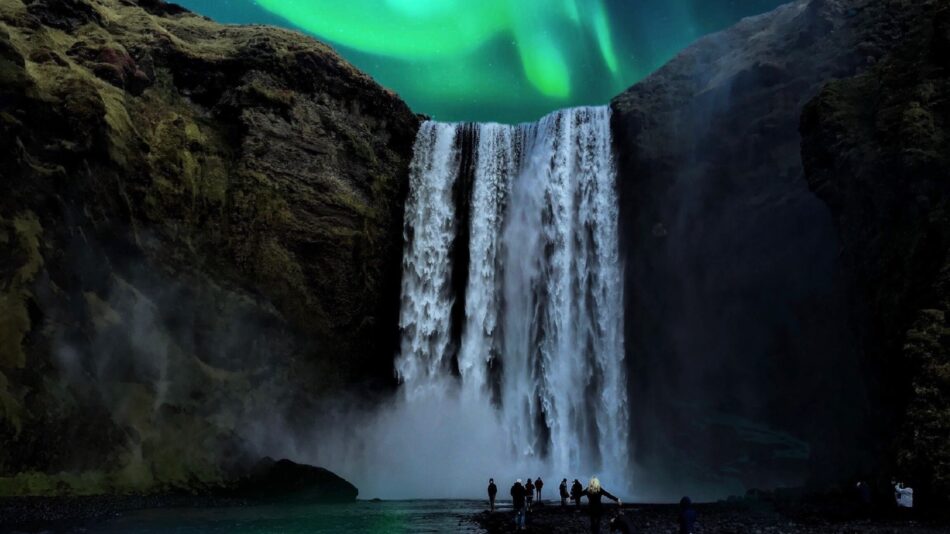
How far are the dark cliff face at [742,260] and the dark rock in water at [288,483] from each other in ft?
56.6

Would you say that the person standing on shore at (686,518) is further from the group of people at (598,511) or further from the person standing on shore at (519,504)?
the person standing on shore at (519,504)

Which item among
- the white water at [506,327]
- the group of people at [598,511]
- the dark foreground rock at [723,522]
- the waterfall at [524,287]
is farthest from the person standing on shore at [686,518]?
the waterfall at [524,287]

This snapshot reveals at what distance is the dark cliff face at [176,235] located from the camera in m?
31.3

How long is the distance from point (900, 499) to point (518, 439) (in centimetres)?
2333

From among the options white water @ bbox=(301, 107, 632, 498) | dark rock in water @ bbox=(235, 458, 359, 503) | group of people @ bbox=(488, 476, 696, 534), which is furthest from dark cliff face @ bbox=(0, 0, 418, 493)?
group of people @ bbox=(488, 476, 696, 534)

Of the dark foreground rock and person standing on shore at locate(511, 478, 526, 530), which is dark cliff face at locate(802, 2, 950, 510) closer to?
the dark foreground rock

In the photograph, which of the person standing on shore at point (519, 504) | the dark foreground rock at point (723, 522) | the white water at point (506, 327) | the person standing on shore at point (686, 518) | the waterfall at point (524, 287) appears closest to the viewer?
the person standing on shore at point (686, 518)

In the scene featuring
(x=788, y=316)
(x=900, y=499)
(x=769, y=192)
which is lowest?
(x=900, y=499)

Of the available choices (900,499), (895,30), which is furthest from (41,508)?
(895,30)

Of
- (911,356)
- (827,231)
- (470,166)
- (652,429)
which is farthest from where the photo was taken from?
(470,166)

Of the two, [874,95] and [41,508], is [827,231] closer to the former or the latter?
[874,95]

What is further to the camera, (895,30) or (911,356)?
(895,30)

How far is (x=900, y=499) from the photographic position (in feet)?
66.7

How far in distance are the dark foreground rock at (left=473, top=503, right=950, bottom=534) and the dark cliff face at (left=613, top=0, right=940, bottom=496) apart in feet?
27.9
